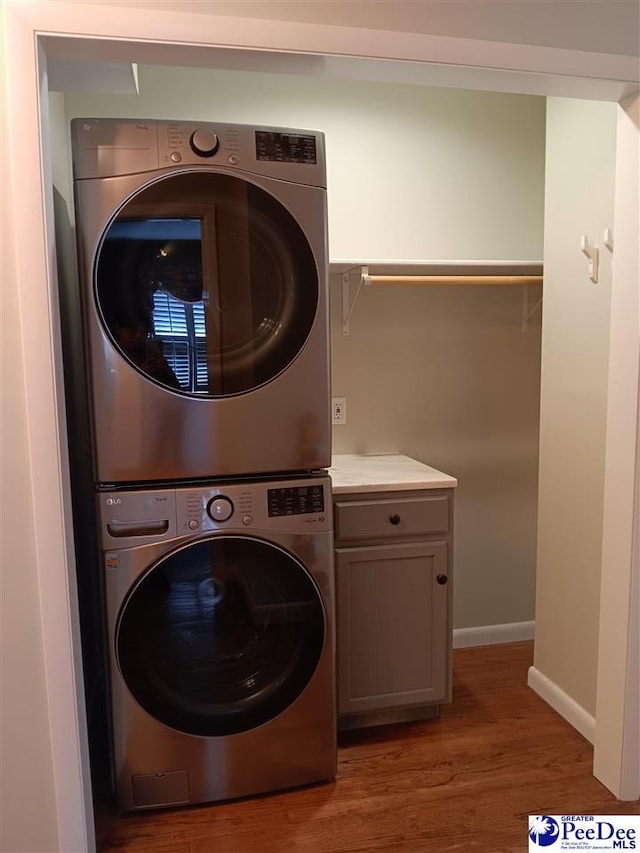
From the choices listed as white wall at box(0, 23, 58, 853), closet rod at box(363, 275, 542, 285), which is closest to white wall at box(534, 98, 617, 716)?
closet rod at box(363, 275, 542, 285)

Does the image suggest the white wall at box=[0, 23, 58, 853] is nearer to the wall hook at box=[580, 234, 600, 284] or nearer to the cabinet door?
the cabinet door

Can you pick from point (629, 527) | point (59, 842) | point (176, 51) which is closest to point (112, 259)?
point (176, 51)

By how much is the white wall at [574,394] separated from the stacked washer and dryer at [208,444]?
0.93m

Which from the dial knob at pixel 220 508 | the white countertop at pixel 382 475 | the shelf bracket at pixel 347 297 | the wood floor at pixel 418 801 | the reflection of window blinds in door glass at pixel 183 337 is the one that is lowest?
the wood floor at pixel 418 801

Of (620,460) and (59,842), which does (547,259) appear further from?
(59,842)

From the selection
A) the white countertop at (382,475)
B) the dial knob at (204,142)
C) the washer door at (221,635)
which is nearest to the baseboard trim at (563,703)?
the white countertop at (382,475)

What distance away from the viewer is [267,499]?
6.31 ft

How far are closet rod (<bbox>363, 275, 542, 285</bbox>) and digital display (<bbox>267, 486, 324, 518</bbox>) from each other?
93cm

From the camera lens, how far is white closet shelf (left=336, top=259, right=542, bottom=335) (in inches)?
99.4

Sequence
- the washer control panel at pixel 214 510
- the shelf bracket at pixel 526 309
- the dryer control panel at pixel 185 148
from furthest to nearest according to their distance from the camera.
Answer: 1. the shelf bracket at pixel 526 309
2. the washer control panel at pixel 214 510
3. the dryer control panel at pixel 185 148

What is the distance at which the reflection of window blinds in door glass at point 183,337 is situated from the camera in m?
1.82

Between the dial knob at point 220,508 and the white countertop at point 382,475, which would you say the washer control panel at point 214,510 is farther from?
the white countertop at point 382,475

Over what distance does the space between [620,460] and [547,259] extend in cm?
88

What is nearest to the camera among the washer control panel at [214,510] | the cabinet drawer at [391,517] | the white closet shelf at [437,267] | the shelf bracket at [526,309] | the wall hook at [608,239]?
the washer control panel at [214,510]
